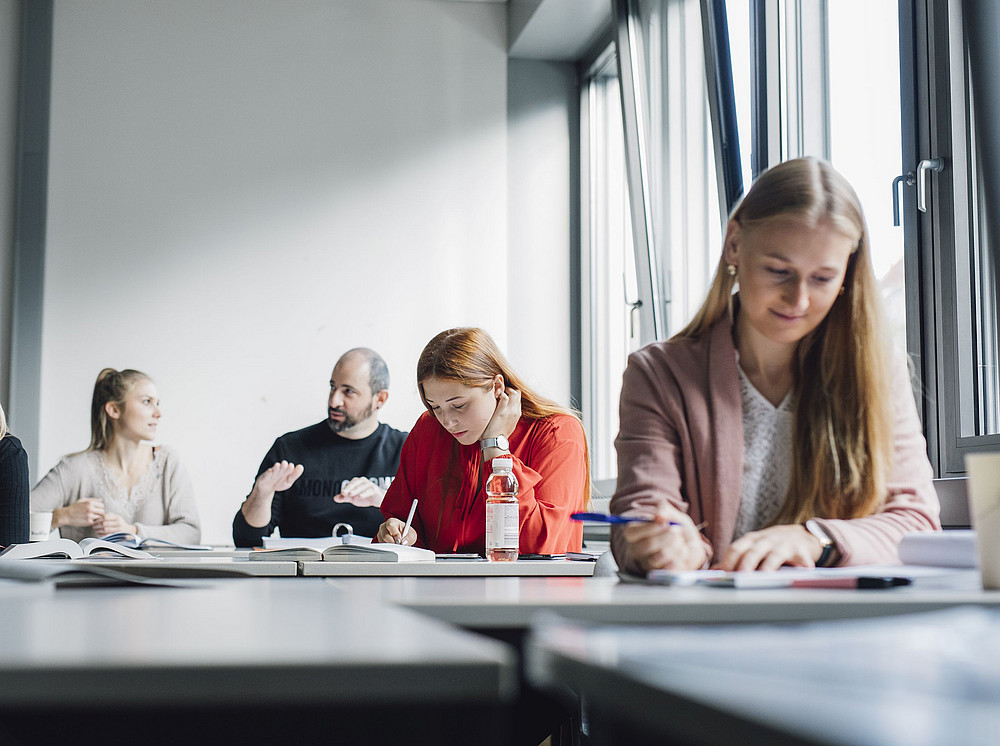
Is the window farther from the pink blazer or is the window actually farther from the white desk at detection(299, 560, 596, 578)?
the white desk at detection(299, 560, 596, 578)

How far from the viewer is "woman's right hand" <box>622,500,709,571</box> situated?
136 cm

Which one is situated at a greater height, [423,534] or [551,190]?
[551,190]

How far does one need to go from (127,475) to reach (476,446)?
2011 millimetres

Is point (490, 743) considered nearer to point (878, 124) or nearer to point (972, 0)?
point (972, 0)

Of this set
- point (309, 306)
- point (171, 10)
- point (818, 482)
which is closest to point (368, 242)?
point (309, 306)

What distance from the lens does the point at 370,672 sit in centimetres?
54

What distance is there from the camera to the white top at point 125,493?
410 centimetres

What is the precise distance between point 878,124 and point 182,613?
2.37 metres

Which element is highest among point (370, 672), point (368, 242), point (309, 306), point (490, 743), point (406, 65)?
point (406, 65)

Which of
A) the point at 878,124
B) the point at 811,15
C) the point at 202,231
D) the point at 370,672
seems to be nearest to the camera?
the point at 370,672

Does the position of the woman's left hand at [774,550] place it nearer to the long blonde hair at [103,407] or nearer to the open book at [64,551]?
the open book at [64,551]

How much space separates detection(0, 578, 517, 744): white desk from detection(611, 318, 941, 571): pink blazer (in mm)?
725

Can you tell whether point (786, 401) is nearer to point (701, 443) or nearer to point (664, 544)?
point (701, 443)

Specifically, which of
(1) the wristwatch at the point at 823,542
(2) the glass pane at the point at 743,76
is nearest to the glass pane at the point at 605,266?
(2) the glass pane at the point at 743,76
